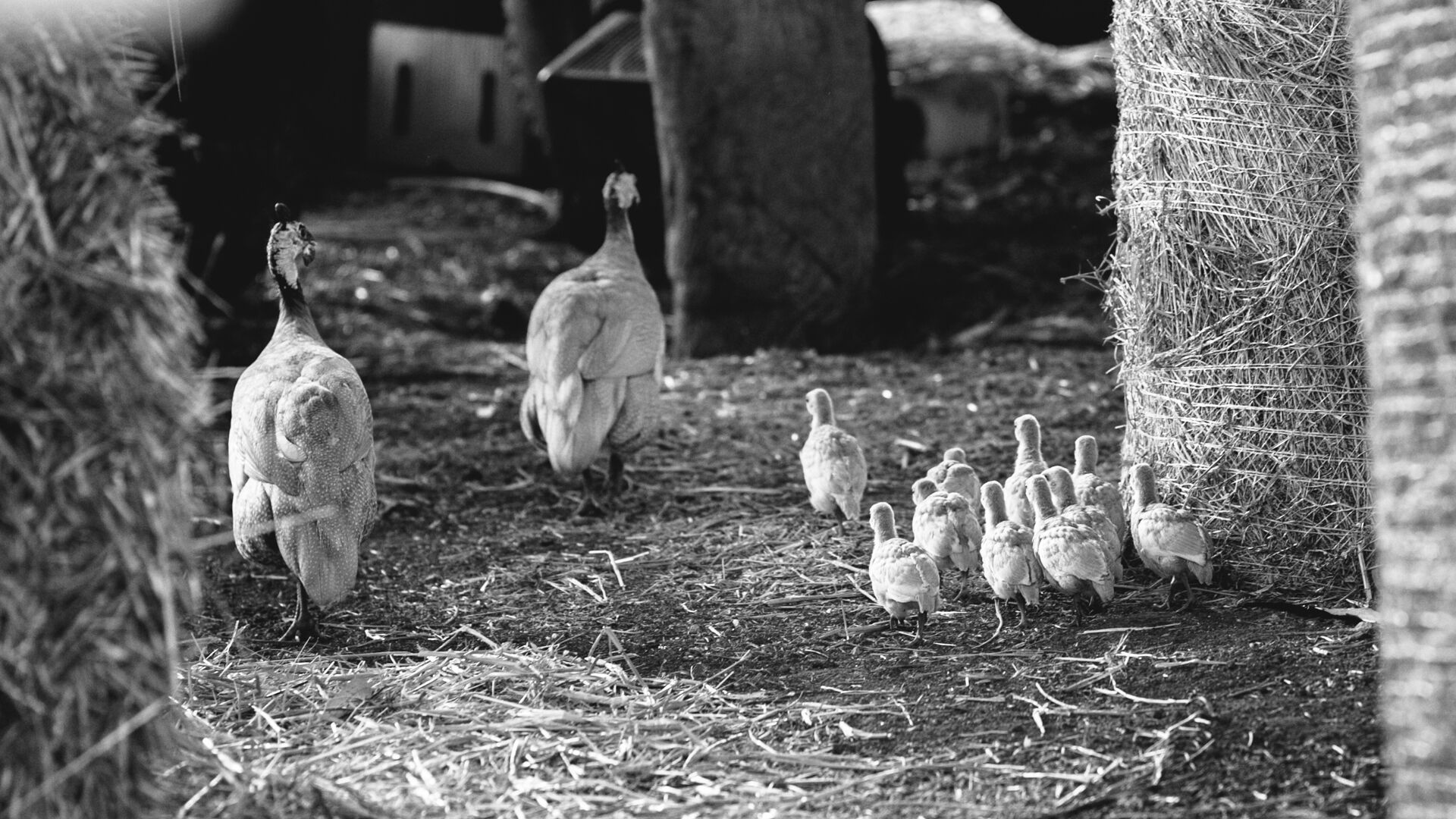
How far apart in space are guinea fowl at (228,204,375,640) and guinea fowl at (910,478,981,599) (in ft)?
6.14

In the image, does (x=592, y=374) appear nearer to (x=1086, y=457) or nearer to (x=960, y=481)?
(x=960, y=481)

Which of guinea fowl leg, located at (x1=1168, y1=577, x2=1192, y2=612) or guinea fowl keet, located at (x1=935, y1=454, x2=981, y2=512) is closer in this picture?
guinea fowl leg, located at (x1=1168, y1=577, x2=1192, y2=612)

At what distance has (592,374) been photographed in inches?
254

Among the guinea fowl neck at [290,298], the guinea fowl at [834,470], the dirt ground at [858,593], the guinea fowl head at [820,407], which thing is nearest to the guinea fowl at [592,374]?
the dirt ground at [858,593]

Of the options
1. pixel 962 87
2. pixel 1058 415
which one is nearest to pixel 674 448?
pixel 1058 415

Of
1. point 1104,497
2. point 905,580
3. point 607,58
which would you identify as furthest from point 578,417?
point 607,58

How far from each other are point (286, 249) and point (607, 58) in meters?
5.52

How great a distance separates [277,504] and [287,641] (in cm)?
51

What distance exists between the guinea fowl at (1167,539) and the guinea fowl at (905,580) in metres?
0.68

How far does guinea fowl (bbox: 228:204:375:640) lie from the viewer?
491cm

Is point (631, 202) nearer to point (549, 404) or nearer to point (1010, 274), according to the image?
point (549, 404)

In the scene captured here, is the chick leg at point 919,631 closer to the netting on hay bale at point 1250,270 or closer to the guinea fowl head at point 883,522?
the guinea fowl head at point 883,522

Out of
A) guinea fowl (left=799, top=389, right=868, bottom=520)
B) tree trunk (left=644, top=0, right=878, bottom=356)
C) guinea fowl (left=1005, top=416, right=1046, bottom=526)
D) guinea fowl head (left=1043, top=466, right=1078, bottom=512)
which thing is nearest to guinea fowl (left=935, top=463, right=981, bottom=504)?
guinea fowl (left=1005, top=416, right=1046, bottom=526)

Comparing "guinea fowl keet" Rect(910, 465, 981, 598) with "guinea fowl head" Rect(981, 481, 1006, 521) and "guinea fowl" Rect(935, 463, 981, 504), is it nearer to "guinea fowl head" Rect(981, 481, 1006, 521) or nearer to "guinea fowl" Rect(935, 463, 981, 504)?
"guinea fowl head" Rect(981, 481, 1006, 521)
